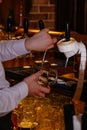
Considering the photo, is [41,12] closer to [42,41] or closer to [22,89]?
[42,41]

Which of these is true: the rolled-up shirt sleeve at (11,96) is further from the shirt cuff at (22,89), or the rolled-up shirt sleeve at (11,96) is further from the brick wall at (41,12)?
the brick wall at (41,12)

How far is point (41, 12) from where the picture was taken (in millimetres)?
4320

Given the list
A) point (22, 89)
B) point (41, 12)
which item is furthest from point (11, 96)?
point (41, 12)

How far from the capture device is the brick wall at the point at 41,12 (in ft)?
14.1

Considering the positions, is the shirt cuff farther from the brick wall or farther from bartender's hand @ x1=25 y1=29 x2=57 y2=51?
the brick wall

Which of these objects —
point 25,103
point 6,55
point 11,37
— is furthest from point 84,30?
point 6,55

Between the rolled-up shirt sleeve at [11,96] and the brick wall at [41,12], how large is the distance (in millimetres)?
2862

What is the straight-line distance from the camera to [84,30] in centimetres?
397

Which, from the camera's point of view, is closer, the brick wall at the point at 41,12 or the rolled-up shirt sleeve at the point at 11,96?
the rolled-up shirt sleeve at the point at 11,96

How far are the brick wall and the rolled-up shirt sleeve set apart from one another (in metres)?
2.86

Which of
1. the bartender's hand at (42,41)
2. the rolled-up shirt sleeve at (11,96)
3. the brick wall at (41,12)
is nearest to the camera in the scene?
the rolled-up shirt sleeve at (11,96)

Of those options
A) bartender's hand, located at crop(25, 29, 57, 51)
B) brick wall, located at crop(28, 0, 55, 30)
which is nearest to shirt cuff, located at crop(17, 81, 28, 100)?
bartender's hand, located at crop(25, 29, 57, 51)

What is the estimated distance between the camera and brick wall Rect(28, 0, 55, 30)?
429cm

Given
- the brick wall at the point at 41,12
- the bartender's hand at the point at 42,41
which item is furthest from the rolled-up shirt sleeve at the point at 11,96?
the brick wall at the point at 41,12
